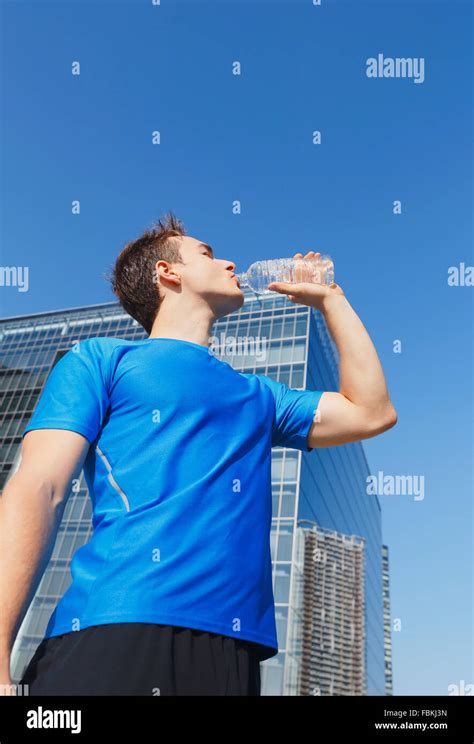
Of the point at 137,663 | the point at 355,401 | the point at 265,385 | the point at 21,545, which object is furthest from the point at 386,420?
the point at 21,545

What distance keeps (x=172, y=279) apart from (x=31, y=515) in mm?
1334

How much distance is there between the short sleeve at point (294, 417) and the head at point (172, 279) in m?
0.51

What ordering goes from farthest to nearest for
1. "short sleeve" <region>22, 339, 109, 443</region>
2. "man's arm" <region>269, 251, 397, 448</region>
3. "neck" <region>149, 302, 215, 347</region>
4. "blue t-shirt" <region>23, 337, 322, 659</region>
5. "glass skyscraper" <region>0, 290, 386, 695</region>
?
"glass skyscraper" <region>0, 290, 386, 695</region> < "neck" <region>149, 302, 215, 347</region> < "man's arm" <region>269, 251, 397, 448</region> < "short sleeve" <region>22, 339, 109, 443</region> < "blue t-shirt" <region>23, 337, 322, 659</region>

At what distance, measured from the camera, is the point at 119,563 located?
1526 mm

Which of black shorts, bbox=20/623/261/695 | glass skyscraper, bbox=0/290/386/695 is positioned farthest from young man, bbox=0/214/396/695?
glass skyscraper, bbox=0/290/386/695

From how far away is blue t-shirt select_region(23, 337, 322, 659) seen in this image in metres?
1.51

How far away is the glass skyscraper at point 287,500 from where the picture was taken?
109 feet

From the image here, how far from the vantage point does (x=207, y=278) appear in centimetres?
248

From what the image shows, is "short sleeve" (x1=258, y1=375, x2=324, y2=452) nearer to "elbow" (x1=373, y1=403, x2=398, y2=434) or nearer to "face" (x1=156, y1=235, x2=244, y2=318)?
"elbow" (x1=373, y1=403, x2=398, y2=434)

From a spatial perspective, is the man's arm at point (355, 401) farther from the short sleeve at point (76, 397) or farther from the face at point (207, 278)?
the short sleeve at point (76, 397)

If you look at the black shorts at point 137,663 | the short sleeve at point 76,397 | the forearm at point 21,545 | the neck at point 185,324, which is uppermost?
the neck at point 185,324

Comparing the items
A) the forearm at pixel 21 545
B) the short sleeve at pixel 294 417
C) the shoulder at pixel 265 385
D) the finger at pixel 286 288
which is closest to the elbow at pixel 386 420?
the short sleeve at pixel 294 417

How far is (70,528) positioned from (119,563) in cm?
3912
